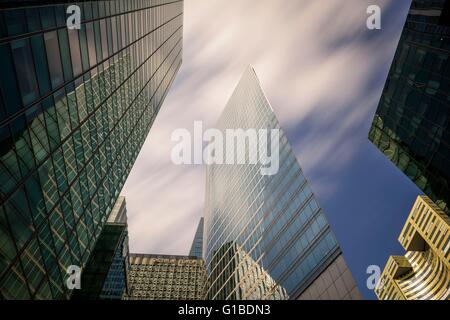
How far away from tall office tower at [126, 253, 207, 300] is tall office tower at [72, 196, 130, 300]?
169 ft

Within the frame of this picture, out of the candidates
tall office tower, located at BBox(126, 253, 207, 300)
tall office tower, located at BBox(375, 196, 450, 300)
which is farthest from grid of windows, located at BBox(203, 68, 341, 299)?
tall office tower, located at BBox(375, 196, 450, 300)

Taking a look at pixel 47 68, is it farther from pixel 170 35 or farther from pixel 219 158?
pixel 219 158

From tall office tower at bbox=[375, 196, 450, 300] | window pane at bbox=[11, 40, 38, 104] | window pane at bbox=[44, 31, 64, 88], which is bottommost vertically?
window pane at bbox=[11, 40, 38, 104]

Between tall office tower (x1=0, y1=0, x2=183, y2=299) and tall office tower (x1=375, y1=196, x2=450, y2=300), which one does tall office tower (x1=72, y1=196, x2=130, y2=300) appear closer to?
tall office tower (x1=0, y1=0, x2=183, y2=299)

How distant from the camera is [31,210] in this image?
814 inches

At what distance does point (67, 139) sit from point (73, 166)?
2.71 m

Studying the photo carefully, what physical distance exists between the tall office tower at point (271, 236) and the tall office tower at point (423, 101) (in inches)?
435

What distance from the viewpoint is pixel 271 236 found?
2045 inches

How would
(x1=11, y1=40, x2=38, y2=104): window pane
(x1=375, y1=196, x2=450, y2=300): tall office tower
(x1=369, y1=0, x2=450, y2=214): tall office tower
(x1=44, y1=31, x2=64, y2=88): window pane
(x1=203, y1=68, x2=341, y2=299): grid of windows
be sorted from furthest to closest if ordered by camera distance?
1. (x1=375, y1=196, x2=450, y2=300): tall office tower
2. (x1=203, y1=68, x2=341, y2=299): grid of windows
3. (x1=369, y1=0, x2=450, y2=214): tall office tower
4. (x1=44, y1=31, x2=64, y2=88): window pane
5. (x1=11, y1=40, x2=38, y2=104): window pane

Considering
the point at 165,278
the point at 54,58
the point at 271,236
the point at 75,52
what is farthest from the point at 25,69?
the point at 165,278

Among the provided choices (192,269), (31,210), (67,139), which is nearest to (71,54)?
(67,139)

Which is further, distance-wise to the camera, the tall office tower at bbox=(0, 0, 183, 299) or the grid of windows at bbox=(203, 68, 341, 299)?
the grid of windows at bbox=(203, 68, 341, 299)

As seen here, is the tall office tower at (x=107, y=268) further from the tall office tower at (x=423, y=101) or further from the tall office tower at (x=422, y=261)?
the tall office tower at (x=422, y=261)

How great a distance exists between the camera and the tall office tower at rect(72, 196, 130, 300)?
193 ft
